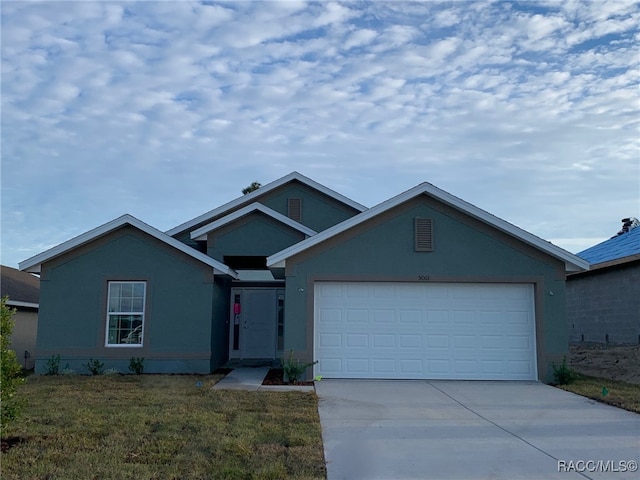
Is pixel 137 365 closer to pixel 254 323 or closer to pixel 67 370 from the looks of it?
pixel 67 370

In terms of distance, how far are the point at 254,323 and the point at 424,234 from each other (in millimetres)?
6445

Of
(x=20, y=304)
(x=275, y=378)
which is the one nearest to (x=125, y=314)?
(x=275, y=378)

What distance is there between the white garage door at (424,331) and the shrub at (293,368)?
44 cm

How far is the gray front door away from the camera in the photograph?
1731 cm

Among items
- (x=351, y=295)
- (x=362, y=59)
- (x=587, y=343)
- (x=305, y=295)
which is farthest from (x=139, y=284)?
(x=587, y=343)

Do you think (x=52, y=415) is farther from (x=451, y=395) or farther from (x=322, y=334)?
(x=451, y=395)

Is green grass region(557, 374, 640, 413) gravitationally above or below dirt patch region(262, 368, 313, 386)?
below

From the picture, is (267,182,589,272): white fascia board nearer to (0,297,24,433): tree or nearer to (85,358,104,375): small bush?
(85,358,104,375): small bush

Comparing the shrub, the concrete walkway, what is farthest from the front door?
the shrub

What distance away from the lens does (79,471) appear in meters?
6.08

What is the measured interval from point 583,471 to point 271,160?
53.3ft

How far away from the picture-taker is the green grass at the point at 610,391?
1038 centimetres

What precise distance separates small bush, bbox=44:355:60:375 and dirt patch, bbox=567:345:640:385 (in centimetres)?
1192

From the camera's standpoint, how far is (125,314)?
14.3 metres
